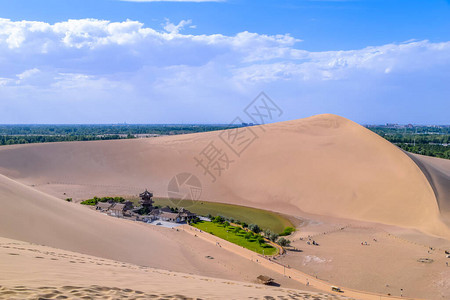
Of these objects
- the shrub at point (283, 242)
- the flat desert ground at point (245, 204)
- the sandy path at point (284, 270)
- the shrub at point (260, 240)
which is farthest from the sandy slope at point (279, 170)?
the sandy path at point (284, 270)

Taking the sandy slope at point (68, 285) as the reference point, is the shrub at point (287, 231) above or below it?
below

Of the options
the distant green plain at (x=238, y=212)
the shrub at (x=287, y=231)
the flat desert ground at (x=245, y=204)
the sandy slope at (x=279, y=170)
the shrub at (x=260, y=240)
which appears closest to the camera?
the flat desert ground at (x=245, y=204)

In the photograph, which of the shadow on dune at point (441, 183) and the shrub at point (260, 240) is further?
the shadow on dune at point (441, 183)

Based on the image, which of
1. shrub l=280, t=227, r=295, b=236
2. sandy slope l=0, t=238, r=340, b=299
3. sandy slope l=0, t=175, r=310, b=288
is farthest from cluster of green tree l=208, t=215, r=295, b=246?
sandy slope l=0, t=238, r=340, b=299

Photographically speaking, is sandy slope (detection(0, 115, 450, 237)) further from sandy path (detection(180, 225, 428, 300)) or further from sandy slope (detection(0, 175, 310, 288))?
sandy slope (detection(0, 175, 310, 288))

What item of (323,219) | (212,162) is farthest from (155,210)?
(212,162)

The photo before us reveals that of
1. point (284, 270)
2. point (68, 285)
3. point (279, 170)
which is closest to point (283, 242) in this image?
point (284, 270)

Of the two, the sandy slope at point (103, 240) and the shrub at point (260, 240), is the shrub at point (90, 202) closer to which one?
the sandy slope at point (103, 240)
